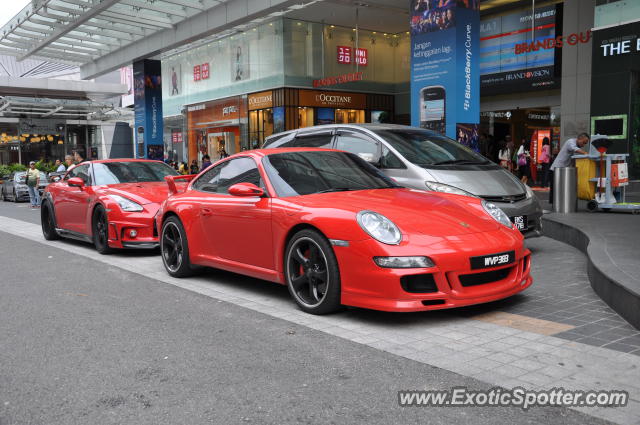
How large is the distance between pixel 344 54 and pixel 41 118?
24581 mm

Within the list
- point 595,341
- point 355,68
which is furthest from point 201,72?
point 595,341

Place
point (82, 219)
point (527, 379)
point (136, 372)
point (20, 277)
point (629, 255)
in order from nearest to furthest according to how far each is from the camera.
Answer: point (527, 379)
point (136, 372)
point (629, 255)
point (20, 277)
point (82, 219)

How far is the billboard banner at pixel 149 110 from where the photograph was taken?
26031 mm

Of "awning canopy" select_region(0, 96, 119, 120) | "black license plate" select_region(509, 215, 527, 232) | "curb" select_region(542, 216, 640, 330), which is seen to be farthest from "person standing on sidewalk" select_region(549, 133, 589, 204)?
"awning canopy" select_region(0, 96, 119, 120)

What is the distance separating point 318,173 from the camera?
563 cm

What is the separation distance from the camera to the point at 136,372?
3680 mm

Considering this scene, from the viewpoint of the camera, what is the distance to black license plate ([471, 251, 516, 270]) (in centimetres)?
446

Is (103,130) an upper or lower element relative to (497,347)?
upper

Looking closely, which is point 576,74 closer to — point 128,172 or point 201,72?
point 128,172

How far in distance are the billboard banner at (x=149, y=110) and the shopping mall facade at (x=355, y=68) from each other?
0.35 ft

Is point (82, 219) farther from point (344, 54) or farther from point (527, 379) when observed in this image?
point (344, 54)

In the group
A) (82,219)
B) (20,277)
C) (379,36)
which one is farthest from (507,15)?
(20,277)

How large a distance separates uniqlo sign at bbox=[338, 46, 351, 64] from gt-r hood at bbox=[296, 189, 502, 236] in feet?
73.3

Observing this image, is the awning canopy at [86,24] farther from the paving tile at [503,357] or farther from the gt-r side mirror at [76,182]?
the paving tile at [503,357]
